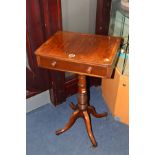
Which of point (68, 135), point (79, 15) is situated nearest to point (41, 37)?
point (79, 15)

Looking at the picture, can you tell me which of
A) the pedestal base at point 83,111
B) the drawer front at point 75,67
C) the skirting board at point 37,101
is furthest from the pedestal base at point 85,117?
the drawer front at point 75,67

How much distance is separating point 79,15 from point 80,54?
2.07 feet

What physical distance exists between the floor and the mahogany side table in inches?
18.9

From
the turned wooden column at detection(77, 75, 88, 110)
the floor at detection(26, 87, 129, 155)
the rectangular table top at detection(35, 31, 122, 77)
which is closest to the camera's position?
the rectangular table top at detection(35, 31, 122, 77)

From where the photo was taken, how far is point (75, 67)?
130cm

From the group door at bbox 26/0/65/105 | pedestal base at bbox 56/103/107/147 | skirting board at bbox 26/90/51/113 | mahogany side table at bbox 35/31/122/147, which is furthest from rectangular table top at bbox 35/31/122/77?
skirting board at bbox 26/90/51/113

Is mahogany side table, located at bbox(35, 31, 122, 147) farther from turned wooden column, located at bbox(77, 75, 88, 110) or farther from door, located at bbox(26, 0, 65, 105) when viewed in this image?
door, located at bbox(26, 0, 65, 105)

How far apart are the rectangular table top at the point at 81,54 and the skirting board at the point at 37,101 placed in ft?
2.20

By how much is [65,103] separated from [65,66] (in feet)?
2.82

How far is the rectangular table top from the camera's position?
1252 mm

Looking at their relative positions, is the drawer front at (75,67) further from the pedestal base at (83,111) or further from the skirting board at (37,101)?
the skirting board at (37,101)

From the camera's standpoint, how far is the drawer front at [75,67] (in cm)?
126
